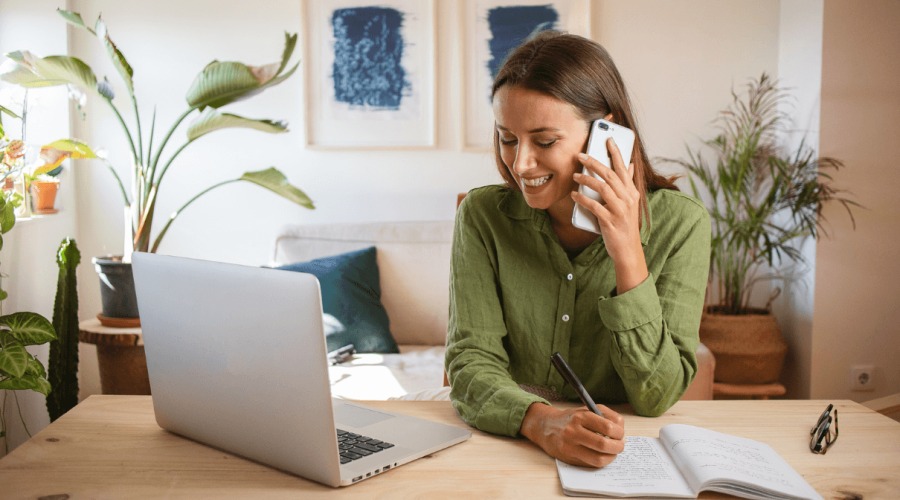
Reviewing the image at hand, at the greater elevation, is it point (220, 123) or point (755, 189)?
point (220, 123)

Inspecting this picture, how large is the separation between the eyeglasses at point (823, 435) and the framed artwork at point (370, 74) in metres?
2.28

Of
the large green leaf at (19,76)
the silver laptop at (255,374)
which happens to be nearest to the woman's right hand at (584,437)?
the silver laptop at (255,374)

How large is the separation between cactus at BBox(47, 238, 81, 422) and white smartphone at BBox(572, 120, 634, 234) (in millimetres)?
1787

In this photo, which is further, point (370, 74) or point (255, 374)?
point (370, 74)

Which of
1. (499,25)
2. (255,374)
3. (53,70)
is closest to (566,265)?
(255,374)

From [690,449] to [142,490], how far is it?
0.63 metres

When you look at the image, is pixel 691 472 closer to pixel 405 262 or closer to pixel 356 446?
pixel 356 446

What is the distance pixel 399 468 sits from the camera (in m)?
0.83

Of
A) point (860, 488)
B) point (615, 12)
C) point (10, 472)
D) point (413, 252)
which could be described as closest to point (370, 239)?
point (413, 252)

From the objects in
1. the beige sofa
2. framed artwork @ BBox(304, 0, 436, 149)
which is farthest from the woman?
framed artwork @ BBox(304, 0, 436, 149)

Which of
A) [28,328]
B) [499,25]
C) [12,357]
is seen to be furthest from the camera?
[499,25]

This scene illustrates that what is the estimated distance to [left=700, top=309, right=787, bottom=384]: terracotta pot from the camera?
266cm

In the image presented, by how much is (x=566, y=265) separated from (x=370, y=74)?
203 centimetres

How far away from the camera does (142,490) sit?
763 mm
